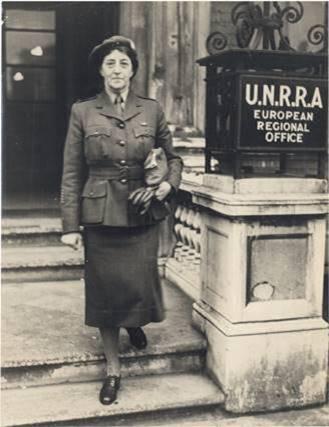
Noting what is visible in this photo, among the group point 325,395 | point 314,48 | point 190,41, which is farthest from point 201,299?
point 314,48

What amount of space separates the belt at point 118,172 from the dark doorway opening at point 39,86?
11.5ft

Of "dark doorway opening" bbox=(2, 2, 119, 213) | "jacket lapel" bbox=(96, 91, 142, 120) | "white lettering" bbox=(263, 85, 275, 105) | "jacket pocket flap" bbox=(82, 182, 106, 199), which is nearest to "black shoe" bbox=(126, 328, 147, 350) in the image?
"jacket pocket flap" bbox=(82, 182, 106, 199)

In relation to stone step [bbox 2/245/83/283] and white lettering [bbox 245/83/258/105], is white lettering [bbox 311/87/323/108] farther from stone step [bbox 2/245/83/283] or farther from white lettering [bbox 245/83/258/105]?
stone step [bbox 2/245/83/283]

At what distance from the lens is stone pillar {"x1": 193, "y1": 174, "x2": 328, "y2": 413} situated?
3.50 m

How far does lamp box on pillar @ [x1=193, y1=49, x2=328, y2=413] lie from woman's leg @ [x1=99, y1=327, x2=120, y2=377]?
0.62 meters

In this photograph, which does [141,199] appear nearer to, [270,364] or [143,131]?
[143,131]

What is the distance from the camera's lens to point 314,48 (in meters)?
6.18

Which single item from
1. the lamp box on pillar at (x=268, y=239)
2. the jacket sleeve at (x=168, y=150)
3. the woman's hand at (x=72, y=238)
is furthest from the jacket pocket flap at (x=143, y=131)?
the woman's hand at (x=72, y=238)

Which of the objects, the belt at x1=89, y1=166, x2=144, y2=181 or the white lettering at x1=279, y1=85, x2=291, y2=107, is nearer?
the belt at x1=89, y1=166, x2=144, y2=181

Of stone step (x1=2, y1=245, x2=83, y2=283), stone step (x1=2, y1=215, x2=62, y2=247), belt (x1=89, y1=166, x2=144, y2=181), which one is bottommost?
stone step (x1=2, y1=245, x2=83, y2=283)

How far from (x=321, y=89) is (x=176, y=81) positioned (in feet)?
7.13

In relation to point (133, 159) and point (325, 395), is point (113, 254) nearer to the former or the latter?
point (133, 159)

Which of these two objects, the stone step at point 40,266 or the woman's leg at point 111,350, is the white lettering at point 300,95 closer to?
the woman's leg at point 111,350

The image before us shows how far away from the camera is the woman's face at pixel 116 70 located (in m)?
3.32
